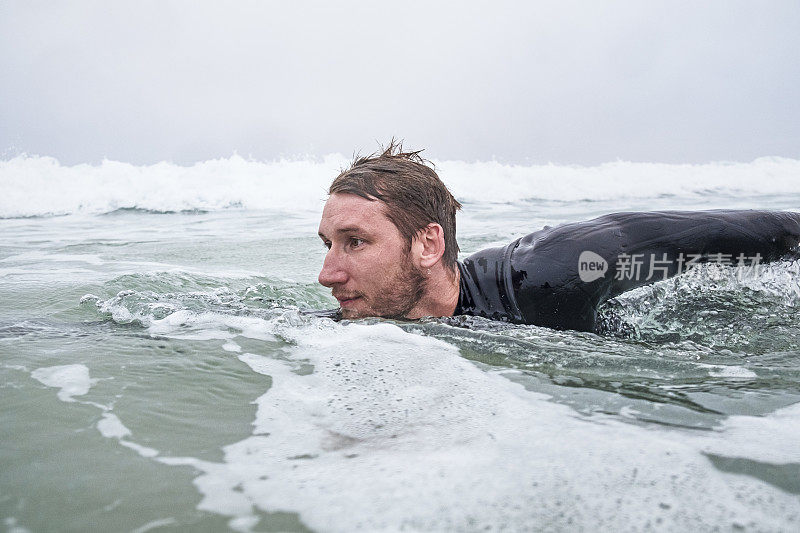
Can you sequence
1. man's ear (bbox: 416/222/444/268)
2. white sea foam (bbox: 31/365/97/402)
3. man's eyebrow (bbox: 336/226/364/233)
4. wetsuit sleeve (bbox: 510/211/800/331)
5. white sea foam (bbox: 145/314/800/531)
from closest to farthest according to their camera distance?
white sea foam (bbox: 145/314/800/531) → white sea foam (bbox: 31/365/97/402) → wetsuit sleeve (bbox: 510/211/800/331) → man's eyebrow (bbox: 336/226/364/233) → man's ear (bbox: 416/222/444/268)

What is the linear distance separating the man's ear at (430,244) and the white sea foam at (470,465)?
49.5 inches

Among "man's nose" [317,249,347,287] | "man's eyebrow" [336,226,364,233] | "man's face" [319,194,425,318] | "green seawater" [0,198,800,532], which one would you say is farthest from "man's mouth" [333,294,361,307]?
"man's eyebrow" [336,226,364,233]

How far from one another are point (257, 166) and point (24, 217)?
24.7 ft

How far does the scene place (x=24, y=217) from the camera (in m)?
14.6

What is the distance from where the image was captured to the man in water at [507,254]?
311 cm

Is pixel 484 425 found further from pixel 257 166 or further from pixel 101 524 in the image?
pixel 257 166

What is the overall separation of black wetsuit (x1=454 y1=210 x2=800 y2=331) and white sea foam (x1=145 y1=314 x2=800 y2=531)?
1.09 meters

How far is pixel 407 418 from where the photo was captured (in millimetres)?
1840

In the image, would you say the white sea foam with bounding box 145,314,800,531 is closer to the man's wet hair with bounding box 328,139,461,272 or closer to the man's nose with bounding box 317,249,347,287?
the man's nose with bounding box 317,249,347,287

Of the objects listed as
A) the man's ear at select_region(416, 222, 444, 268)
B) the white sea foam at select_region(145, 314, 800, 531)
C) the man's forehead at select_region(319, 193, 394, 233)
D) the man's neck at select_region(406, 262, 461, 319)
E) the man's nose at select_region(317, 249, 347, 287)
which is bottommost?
the white sea foam at select_region(145, 314, 800, 531)

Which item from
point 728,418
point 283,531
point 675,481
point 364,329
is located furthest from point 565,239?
point 283,531

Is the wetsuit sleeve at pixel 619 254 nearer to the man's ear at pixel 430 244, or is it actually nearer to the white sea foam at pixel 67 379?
the man's ear at pixel 430 244

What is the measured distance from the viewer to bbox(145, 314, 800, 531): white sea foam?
4.23 feet

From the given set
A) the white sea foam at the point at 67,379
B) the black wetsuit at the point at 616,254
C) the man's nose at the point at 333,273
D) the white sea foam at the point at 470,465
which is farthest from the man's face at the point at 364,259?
the white sea foam at the point at 67,379
